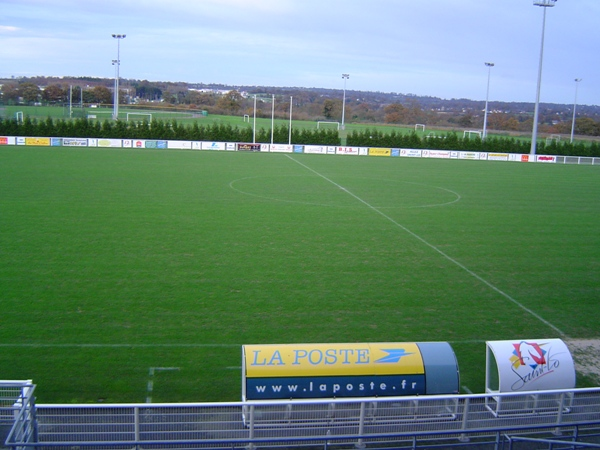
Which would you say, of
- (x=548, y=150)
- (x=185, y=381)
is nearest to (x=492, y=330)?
(x=185, y=381)

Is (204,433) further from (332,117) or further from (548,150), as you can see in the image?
(332,117)

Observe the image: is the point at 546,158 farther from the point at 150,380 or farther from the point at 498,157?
the point at 150,380

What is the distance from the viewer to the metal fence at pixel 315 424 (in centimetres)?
707

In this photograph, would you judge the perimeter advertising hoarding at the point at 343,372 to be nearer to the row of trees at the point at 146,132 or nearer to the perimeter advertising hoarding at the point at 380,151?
the perimeter advertising hoarding at the point at 380,151

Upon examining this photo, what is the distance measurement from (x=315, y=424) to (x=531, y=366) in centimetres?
366

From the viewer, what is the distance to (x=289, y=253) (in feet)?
62.1

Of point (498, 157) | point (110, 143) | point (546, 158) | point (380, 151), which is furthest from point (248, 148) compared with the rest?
point (546, 158)

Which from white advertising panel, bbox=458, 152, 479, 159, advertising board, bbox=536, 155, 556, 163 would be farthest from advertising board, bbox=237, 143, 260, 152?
advertising board, bbox=536, 155, 556, 163

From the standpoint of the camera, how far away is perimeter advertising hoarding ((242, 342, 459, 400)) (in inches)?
336

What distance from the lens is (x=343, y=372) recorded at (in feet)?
28.5

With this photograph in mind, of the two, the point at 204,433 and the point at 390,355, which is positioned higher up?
the point at 390,355

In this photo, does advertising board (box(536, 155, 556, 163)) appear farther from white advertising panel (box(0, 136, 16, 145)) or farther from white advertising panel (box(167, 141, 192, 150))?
white advertising panel (box(0, 136, 16, 145))

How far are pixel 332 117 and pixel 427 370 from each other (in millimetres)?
134194

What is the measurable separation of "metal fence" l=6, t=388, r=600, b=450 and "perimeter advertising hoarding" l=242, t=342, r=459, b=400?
0.29 metres
